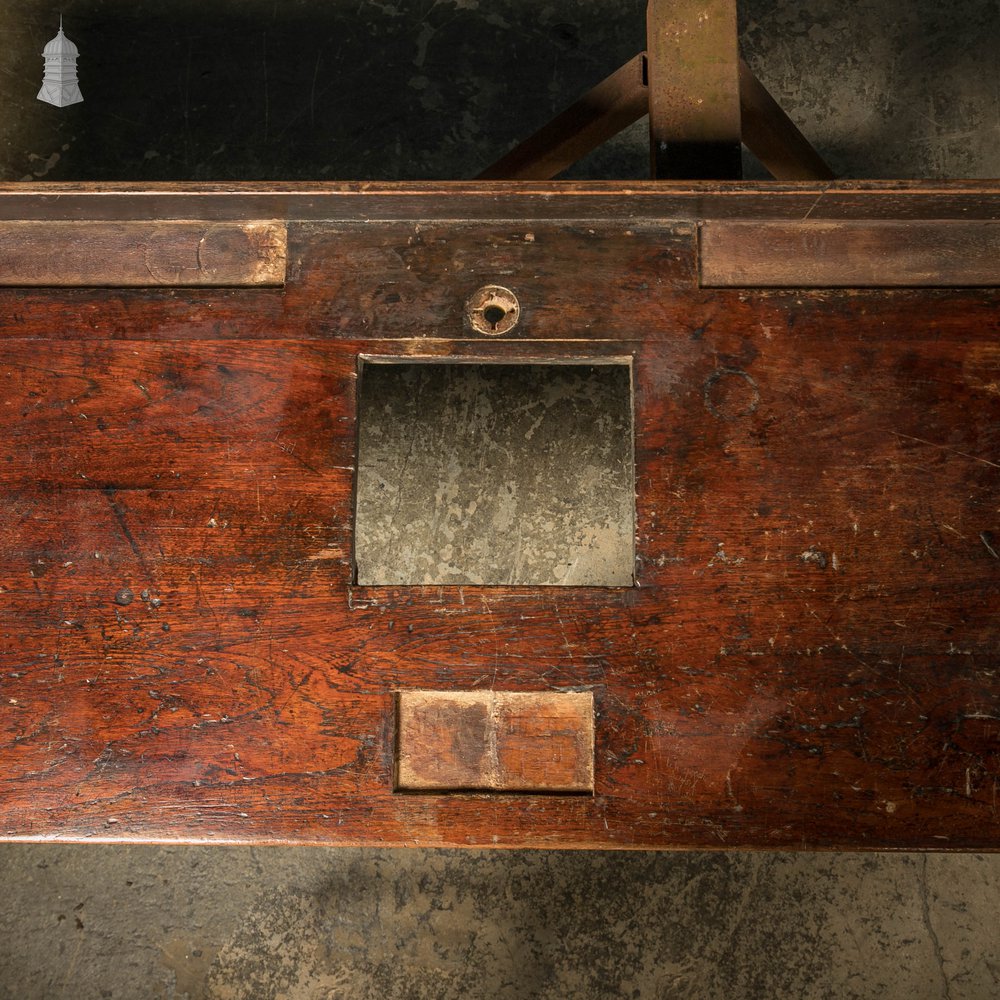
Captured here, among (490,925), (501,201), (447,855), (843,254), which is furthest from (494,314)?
(490,925)

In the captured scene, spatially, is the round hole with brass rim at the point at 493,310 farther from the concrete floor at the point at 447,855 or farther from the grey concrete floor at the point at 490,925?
the grey concrete floor at the point at 490,925

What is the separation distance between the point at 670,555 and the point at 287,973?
183 centimetres

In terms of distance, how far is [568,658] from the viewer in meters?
1.51

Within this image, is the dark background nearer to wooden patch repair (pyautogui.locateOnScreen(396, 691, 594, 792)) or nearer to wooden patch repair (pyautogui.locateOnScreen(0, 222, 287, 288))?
wooden patch repair (pyautogui.locateOnScreen(0, 222, 287, 288))

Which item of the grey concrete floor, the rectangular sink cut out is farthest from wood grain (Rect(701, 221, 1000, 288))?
the grey concrete floor

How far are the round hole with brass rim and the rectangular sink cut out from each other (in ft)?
2.39

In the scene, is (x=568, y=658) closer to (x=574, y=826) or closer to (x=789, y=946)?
(x=574, y=826)

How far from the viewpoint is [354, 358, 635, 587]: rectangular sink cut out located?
2260mm

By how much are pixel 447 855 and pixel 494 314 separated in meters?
1.67

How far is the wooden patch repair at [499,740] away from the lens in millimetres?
1505

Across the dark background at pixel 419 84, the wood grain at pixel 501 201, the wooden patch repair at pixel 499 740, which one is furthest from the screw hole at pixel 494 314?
the dark background at pixel 419 84

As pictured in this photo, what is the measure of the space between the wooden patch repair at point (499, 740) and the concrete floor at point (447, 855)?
1.00 metres

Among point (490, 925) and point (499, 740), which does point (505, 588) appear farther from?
point (490, 925)

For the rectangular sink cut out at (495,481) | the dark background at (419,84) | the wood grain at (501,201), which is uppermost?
the dark background at (419,84)
